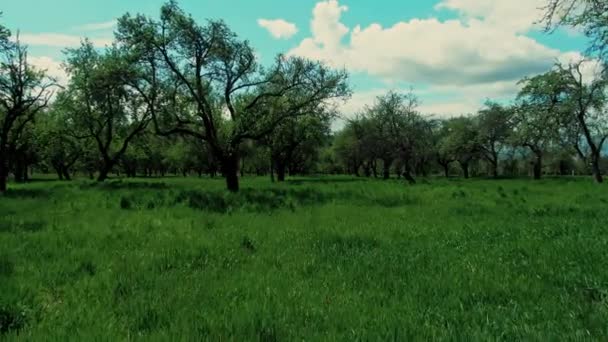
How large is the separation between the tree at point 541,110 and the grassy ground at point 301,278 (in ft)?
72.4

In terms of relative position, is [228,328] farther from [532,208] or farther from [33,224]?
[532,208]

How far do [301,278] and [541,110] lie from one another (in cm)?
3575

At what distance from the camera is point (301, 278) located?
23.5ft

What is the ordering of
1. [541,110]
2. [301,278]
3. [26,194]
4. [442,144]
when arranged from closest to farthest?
[301,278]
[26,194]
[541,110]
[442,144]

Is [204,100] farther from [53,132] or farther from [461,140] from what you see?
[461,140]

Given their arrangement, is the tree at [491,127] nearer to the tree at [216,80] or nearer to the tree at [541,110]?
the tree at [541,110]

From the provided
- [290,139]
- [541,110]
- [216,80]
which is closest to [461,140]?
[290,139]

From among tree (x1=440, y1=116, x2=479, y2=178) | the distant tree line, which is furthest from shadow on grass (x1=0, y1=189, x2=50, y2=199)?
tree (x1=440, y1=116, x2=479, y2=178)

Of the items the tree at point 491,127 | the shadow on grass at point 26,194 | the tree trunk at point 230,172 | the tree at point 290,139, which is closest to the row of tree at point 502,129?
the tree at point 491,127

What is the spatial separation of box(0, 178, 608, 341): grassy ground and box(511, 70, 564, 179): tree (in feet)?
72.4

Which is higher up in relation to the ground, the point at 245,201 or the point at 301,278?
the point at 245,201

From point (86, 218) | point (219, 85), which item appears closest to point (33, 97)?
point (219, 85)

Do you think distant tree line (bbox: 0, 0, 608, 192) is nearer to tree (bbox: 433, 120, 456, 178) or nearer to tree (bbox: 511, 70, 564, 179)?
tree (bbox: 511, 70, 564, 179)

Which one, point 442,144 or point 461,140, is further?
point 442,144
